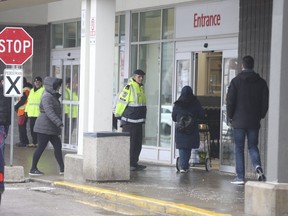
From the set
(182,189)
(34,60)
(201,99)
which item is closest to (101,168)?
(182,189)

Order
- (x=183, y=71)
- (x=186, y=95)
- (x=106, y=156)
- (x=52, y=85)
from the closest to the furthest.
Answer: (x=106, y=156), (x=52, y=85), (x=186, y=95), (x=183, y=71)

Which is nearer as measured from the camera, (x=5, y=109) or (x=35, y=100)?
(x=5, y=109)

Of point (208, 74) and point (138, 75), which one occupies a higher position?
point (208, 74)

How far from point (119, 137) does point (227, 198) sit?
2.60 metres

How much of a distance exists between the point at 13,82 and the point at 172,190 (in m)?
3.92

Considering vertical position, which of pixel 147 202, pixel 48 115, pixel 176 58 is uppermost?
pixel 176 58

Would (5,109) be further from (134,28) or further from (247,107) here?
(247,107)

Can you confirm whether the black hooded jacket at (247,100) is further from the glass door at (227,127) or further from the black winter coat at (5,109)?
the black winter coat at (5,109)

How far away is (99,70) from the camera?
13.6m

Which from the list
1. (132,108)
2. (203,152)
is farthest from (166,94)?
(132,108)

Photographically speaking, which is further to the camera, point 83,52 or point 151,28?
point 151,28

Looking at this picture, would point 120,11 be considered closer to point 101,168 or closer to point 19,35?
point 19,35

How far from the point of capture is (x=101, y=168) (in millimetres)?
13188

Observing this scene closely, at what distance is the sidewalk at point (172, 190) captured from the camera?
10.6 meters
